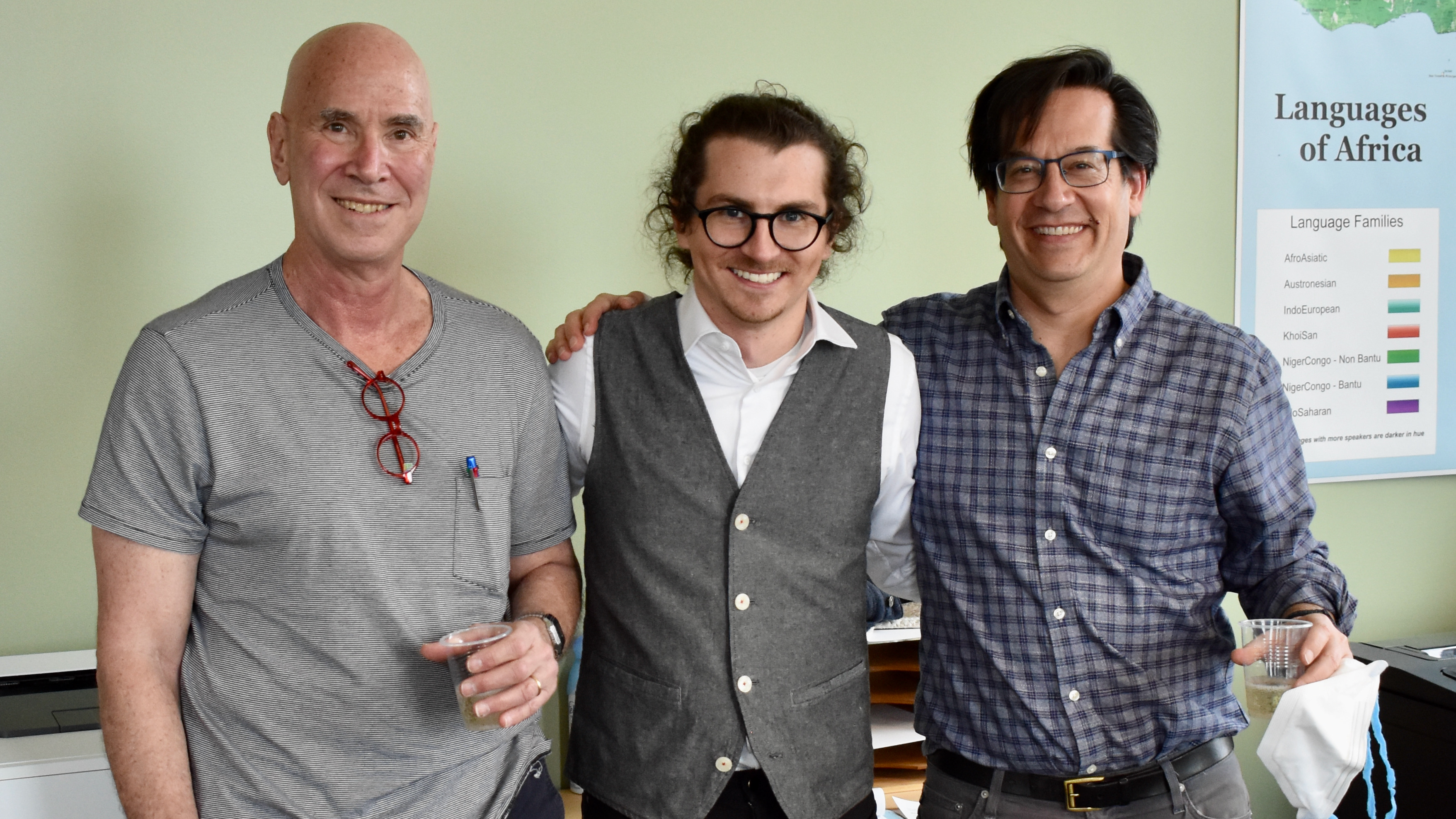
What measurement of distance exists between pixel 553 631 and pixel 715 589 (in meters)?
0.22

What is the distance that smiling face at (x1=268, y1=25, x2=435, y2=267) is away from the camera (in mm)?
1381

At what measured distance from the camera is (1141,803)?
5.12ft

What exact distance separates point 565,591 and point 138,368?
0.62 metres

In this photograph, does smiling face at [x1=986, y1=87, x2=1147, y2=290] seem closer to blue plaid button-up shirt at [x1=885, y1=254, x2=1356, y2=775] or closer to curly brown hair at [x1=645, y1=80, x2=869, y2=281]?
blue plaid button-up shirt at [x1=885, y1=254, x2=1356, y2=775]

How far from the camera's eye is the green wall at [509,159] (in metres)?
1.93

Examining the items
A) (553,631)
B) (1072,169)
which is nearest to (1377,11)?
(1072,169)

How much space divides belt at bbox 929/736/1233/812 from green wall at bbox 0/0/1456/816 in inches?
45.6

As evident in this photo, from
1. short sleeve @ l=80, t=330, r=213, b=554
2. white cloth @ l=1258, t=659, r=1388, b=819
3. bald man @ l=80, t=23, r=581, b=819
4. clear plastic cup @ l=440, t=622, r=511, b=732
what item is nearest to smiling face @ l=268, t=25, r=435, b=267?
bald man @ l=80, t=23, r=581, b=819

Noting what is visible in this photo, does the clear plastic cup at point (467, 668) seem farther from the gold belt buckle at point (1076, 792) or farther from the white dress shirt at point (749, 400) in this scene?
the gold belt buckle at point (1076, 792)

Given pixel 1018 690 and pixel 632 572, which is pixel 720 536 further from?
pixel 1018 690

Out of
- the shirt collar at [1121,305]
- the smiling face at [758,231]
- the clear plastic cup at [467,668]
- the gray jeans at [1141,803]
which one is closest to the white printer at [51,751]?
the clear plastic cup at [467,668]

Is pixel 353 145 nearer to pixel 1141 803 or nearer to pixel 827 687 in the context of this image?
pixel 827 687

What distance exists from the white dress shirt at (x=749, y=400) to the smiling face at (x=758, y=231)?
60mm

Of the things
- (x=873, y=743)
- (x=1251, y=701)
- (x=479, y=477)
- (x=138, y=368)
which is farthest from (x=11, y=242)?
(x=1251, y=701)
